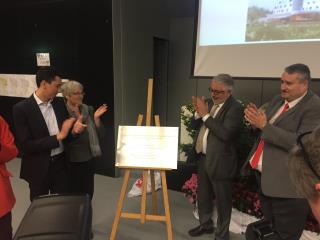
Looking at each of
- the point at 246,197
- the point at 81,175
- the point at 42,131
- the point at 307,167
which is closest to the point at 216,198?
the point at 246,197

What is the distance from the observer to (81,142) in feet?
8.09

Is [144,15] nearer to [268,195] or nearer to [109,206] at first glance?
[109,206]

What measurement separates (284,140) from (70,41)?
3.28m

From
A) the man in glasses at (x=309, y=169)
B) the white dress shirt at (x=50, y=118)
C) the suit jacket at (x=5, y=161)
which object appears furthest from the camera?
the white dress shirt at (x=50, y=118)

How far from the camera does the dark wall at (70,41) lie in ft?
12.9

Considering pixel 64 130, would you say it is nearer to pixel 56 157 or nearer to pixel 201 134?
pixel 56 157

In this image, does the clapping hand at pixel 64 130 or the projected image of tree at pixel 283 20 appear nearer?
the clapping hand at pixel 64 130

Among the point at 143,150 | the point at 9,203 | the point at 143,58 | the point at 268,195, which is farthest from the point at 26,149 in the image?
the point at 143,58

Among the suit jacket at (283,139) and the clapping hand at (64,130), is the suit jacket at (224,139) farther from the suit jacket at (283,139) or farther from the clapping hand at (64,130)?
the clapping hand at (64,130)

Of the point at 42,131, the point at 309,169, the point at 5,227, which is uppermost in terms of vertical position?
the point at 309,169

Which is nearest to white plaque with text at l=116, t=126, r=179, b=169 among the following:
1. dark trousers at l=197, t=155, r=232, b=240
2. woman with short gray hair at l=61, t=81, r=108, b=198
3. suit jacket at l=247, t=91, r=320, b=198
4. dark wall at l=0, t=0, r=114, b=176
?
woman with short gray hair at l=61, t=81, r=108, b=198

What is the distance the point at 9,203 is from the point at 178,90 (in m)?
3.30

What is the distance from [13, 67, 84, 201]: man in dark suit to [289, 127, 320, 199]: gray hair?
5.63 feet

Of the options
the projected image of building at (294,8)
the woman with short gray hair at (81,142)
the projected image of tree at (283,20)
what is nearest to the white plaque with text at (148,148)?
the woman with short gray hair at (81,142)
